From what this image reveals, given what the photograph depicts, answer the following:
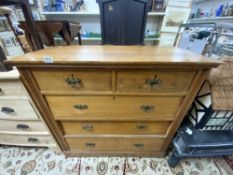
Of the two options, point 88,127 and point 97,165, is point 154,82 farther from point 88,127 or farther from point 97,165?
point 97,165

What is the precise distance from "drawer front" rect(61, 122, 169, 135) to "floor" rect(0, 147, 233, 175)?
0.33 meters

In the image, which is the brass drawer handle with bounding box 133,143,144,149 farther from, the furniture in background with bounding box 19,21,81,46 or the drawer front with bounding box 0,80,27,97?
the furniture in background with bounding box 19,21,81,46

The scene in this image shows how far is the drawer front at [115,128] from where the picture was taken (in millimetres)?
839

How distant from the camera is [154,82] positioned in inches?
24.1

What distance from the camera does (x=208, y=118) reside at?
0.76 metres

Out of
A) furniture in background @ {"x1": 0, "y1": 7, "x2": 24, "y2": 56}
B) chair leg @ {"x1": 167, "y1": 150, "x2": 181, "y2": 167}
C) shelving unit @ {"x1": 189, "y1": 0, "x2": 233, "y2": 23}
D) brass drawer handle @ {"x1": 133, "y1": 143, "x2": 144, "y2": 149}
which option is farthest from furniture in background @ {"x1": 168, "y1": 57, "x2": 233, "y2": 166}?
shelving unit @ {"x1": 189, "y1": 0, "x2": 233, "y2": 23}

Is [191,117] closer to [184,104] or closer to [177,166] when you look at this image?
[184,104]

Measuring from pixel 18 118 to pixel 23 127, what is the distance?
11 centimetres

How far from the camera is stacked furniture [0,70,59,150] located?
71 centimetres

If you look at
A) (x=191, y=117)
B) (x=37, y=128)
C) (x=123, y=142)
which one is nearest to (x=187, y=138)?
(x=191, y=117)

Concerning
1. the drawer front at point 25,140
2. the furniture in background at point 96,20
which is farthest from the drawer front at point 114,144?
the furniture in background at point 96,20

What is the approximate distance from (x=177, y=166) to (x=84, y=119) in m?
0.89

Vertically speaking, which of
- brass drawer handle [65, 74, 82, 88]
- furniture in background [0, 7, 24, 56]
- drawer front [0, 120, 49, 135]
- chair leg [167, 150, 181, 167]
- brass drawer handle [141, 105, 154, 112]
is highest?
furniture in background [0, 7, 24, 56]

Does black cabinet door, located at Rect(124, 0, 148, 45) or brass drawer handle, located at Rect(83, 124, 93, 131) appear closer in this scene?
brass drawer handle, located at Rect(83, 124, 93, 131)
